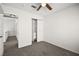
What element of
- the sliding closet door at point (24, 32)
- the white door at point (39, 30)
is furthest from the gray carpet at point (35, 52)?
the white door at point (39, 30)

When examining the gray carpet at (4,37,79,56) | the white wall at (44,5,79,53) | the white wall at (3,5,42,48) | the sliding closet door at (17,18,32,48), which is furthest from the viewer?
the sliding closet door at (17,18,32,48)

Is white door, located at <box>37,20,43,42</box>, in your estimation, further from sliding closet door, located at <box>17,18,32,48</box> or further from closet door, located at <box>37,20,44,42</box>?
sliding closet door, located at <box>17,18,32,48</box>

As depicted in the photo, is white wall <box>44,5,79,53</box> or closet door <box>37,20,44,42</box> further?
closet door <box>37,20,44,42</box>

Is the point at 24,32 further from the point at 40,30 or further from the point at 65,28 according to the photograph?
the point at 65,28

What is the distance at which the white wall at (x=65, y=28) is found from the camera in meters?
3.50

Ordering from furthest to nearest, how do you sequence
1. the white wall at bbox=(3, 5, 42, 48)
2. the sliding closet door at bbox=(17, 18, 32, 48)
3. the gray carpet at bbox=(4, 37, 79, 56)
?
1. the sliding closet door at bbox=(17, 18, 32, 48)
2. the white wall at bbox=(3, 5, 42, 48)
3. the gray carpet at bbox=(4, 37, 79, 56)

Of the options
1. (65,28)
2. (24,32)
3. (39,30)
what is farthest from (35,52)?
(39,30)

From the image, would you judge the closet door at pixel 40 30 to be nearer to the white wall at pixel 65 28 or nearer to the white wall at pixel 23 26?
the white wall at pixel 65 28

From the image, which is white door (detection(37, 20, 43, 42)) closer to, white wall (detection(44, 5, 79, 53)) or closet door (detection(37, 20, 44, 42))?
closet door (detection(37, 20, 44, 42))

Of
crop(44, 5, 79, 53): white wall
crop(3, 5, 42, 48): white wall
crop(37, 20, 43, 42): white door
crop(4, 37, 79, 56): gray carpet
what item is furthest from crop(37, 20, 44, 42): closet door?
crop(4, 37, 79, 56): gray carpet

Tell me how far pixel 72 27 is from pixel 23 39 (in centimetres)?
284

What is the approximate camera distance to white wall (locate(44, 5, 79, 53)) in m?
3.50

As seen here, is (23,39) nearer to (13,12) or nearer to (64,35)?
(13,12)

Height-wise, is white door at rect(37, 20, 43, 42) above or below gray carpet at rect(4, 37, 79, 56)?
above
